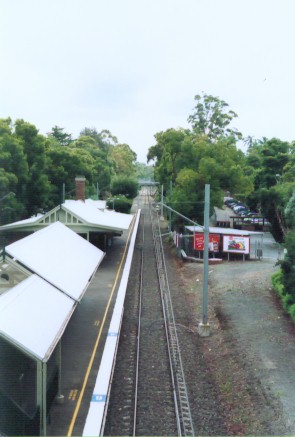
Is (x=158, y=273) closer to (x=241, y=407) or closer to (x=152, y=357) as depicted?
(x=152, y=357)

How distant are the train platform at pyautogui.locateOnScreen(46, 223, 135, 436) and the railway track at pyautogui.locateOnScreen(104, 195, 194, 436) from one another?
2.49 feet

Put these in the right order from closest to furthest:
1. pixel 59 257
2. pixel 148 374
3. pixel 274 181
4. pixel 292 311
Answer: pixel 148 374 → pixel 59 257 → pixel 292 311 → pixel 274 181

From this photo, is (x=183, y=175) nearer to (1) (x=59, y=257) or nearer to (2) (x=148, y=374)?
(1) (x=59, y=257)

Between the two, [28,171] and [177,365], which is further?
[28,171]

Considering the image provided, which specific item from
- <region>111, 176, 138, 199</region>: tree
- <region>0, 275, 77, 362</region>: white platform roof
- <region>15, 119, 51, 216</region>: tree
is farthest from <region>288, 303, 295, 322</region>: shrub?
<region>111, 176, 138, 199</region>: tree

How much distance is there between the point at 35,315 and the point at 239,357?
26.7ft

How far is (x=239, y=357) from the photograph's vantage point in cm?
1636

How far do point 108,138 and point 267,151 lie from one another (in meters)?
89.5

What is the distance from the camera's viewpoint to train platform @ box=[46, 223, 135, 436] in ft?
38.0

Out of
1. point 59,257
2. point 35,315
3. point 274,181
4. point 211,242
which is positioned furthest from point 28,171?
point 35,315

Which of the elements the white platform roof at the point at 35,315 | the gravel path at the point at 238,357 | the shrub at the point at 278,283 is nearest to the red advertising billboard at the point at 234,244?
the gravel path at the point at 238,357

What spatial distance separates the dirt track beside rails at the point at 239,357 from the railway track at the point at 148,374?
472 millimetres

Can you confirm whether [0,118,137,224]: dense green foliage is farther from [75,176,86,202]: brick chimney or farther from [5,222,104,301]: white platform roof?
[5,222,104,301]: white platform roof

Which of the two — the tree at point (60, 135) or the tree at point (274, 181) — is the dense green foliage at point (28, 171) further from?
the tree at point (60, 135)
